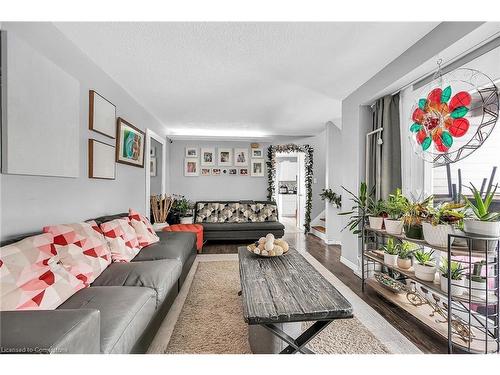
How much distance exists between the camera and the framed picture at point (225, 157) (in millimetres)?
5797

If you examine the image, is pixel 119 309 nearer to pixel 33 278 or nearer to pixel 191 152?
pixel 33 278

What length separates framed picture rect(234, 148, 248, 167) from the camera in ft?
19.1

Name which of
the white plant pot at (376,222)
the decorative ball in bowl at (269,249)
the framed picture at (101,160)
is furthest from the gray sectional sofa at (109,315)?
the white plant pot at (376,222)

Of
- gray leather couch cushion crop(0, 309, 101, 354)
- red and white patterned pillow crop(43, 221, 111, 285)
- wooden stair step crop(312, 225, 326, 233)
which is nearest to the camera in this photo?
gray leather couch cushion crop(0, 309, 101, 354)

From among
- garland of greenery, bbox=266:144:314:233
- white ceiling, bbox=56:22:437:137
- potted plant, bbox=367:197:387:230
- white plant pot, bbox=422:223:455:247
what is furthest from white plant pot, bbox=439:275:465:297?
garland of greenery, bbox=266:144:314:233

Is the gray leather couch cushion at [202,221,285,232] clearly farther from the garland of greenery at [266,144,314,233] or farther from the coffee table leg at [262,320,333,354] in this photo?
the coffee table leg at [262,320,333,354]

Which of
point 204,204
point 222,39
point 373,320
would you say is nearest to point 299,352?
point 373,320

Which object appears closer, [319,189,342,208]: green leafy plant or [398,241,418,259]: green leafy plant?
[398,241,418,259]: green leafy plant

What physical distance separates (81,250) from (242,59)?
86.9 inches

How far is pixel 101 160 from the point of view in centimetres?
248

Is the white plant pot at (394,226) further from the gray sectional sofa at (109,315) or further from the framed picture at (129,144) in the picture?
the framed picture at (129,144)

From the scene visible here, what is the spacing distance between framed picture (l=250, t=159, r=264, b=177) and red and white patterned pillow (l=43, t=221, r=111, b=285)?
421 cm
